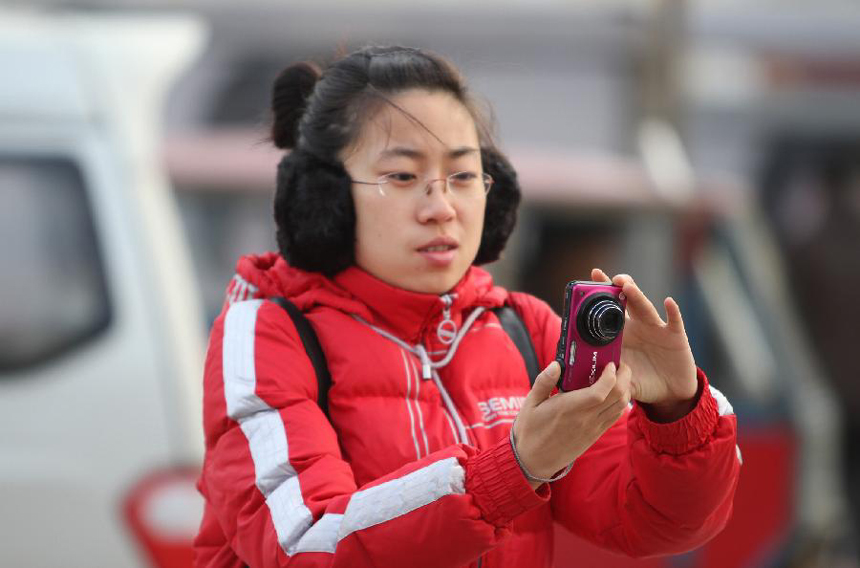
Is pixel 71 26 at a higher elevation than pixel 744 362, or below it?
higher

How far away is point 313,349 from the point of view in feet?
4.93

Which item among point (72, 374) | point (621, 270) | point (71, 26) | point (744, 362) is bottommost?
point (744, 362)

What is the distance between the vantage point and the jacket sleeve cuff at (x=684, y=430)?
1.46 m

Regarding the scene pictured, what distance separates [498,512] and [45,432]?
7.47 feet

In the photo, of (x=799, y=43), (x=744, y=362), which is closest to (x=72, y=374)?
(x=744, y=362)

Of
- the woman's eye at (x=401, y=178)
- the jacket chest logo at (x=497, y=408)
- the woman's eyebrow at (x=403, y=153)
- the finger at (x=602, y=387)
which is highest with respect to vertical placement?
the woman's eyebrow at (x=403, y=153)

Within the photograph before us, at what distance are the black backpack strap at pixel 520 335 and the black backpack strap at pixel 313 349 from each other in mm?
239

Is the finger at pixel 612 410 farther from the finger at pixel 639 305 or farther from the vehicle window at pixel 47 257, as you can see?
the vehicle window at pixel 47 257

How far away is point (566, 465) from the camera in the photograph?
134cm

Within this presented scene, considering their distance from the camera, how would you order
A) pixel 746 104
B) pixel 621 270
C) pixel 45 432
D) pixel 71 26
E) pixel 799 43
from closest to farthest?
1. pixel 45 432
2. pixel 71 26
3. pixel 621 270
4. pixel 799 43
5. pixel 746 104

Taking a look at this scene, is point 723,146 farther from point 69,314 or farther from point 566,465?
point 566,465

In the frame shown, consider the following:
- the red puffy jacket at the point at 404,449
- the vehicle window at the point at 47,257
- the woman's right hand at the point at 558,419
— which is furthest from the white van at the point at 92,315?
the woman's right hand at the point at 558,419

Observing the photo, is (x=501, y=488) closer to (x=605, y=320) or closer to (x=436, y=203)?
(x=605, y=320)

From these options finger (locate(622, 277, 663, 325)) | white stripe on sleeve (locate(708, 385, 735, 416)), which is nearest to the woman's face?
finger (locate(622, 277, 663, 325))
